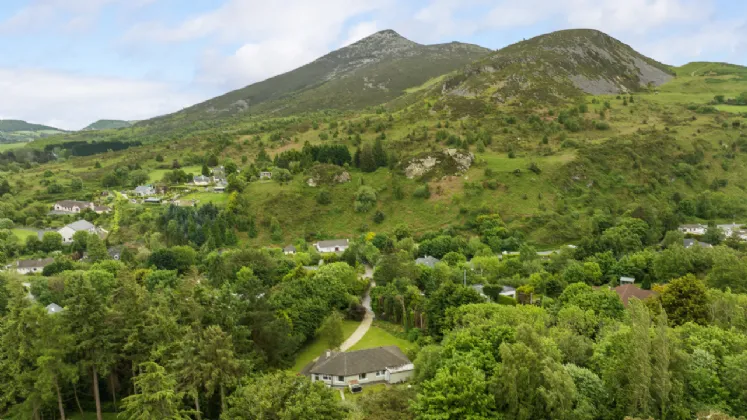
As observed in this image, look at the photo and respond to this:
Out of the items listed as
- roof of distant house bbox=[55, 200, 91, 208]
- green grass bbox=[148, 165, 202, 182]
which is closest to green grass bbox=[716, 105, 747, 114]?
green grass bbox=[148, 165, 202, 182]

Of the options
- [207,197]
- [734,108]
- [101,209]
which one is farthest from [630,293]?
[734,108]

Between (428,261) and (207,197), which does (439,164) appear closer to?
(428,261)

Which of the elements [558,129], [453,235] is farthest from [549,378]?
[558,129]

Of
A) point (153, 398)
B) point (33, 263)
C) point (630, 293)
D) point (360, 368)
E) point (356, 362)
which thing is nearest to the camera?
point (153, 398)

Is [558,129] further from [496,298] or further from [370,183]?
[496,298]

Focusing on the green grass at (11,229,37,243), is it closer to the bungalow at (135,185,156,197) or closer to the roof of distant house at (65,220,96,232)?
the roof of distant house at (65,220,96,232)

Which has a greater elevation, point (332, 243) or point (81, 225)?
point (81, 225)
